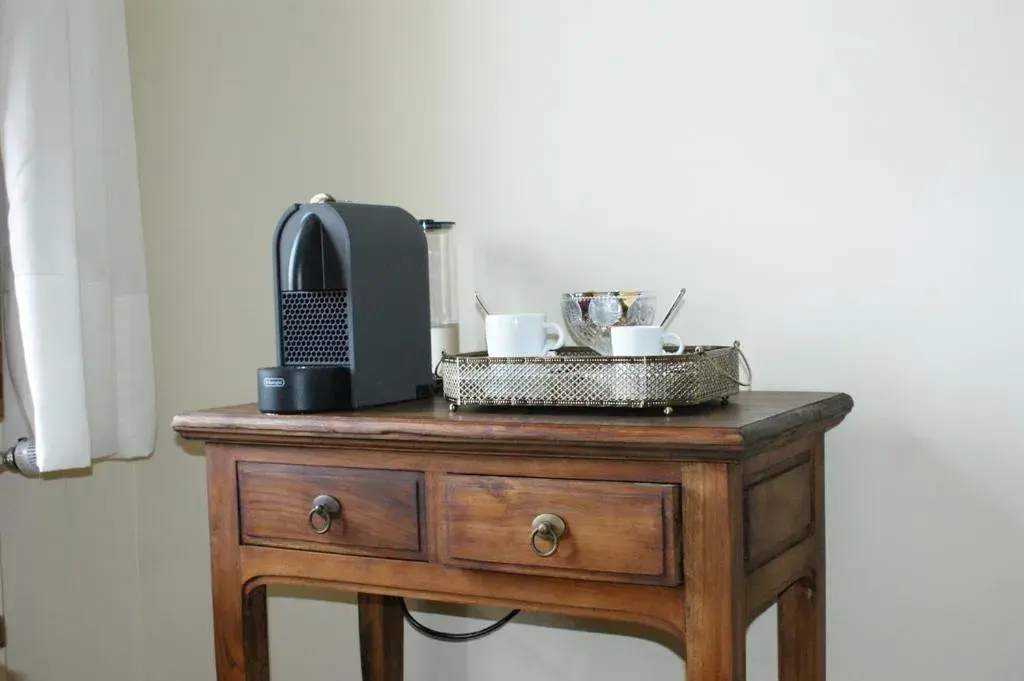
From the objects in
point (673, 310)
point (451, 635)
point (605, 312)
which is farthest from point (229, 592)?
point (673, 310)

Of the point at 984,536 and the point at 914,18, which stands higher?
the point at 914,18

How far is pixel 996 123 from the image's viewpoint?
141 cm

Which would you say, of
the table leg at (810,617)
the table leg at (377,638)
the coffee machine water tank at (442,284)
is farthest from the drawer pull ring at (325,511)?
the table leg at (810,617)

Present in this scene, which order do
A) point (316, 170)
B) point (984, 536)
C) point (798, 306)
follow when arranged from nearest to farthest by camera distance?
point (984, 536), point (798, 306), point (316, 170)

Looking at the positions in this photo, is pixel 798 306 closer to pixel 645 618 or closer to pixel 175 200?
pixel 645 618

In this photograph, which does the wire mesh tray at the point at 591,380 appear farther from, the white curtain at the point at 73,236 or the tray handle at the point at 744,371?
the white curtain at the point at 73,236

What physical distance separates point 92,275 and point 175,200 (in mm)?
321

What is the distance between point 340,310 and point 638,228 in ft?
1.67

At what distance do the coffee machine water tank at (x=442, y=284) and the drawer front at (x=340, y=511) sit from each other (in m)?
0.35

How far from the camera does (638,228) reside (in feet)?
5.42

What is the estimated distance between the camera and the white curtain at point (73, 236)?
1.64 m

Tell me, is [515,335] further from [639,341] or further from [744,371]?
[744,371]

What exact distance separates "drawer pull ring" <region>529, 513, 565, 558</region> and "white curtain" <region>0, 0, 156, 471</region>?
85cm

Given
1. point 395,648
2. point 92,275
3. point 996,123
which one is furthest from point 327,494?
point 996,123
